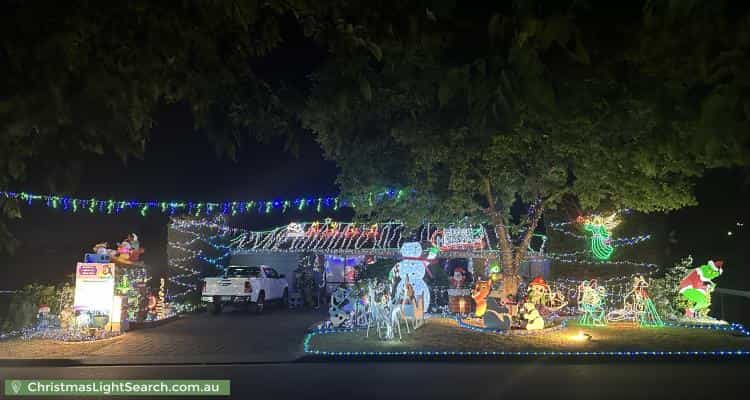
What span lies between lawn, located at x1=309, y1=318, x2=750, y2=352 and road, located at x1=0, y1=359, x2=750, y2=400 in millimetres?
1120

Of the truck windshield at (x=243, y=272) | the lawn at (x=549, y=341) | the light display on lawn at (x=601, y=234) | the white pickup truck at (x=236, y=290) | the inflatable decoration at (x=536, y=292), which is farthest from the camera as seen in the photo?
Result: the truck windshield at (x=243, y=272)

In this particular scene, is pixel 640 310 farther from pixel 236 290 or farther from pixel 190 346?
pixel 236 290

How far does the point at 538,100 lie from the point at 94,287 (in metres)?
13.9

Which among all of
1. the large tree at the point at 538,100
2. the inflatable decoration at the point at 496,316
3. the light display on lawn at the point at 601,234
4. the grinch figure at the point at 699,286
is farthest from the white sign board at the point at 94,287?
the grinch figure at the point at 699,286

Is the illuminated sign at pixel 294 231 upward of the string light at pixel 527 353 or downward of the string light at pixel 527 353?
upward

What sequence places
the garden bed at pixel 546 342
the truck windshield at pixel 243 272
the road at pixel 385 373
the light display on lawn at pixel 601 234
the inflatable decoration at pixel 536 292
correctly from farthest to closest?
the truck windshield at pixel 243 272 → the light display on lawn at pixel 601 234 → the inflatable decoration at pixel 536 292 → the garden bed at pixel 546 342 → the road at pixel 385 373

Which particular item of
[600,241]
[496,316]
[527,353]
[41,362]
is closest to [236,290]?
[41,362]

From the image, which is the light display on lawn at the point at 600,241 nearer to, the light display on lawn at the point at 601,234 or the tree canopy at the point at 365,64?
the light display on lawn at the point at 601,234

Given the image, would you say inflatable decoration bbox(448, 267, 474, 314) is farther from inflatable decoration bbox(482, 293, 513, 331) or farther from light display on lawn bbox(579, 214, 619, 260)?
light display on lawn bbox(579, 214, 619, 260)

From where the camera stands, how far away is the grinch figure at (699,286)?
52.4 feet

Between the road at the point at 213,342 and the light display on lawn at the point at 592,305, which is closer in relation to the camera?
the road at the point at 213,342

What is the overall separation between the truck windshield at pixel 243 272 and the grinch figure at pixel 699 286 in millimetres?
13842

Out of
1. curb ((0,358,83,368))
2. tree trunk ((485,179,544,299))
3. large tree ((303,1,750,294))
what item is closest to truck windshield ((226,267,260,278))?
large tree ((303,1,750,294))

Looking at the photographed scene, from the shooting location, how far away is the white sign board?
1429 centimetres
